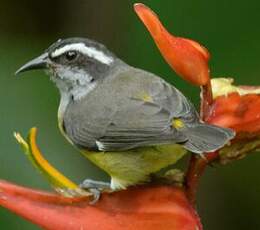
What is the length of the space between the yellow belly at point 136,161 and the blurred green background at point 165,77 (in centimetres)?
41

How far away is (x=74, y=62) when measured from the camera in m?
2.54

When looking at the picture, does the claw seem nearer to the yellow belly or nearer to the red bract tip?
the yellow belly

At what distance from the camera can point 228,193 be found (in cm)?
293

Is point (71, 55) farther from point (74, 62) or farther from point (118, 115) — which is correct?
point (118, 115)

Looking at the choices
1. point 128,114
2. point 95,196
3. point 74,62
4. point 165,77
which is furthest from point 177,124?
point 165,77

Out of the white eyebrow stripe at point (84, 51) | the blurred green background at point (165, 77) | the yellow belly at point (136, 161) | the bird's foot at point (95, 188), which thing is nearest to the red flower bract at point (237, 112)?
the yellow belly at point (136, 161)

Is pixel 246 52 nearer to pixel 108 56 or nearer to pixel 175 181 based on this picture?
pixel 108 56

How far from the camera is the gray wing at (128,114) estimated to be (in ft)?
7.68

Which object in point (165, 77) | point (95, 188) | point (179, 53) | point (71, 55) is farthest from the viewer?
point (165, 77)

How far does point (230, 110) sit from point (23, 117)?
84 cm

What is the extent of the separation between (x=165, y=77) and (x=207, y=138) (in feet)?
2.61

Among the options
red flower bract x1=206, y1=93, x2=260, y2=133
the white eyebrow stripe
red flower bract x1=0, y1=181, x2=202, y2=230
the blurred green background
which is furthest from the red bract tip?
the blurred green background

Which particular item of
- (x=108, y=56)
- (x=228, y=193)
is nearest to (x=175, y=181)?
(x=108, y=56)

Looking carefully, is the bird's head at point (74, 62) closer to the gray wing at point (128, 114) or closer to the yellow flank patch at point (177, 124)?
the gray wing at point (128, 114)
